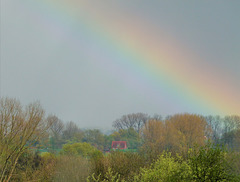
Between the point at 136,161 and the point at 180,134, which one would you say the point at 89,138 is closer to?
the point at 180,134

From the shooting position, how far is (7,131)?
16719mm

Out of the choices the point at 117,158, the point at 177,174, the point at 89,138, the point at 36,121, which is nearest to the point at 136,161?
the point at 117,158

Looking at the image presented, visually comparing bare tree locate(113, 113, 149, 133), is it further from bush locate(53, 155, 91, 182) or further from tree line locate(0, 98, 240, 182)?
bush locate(53, 155, 91, 182)

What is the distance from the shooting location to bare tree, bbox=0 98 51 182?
15.8 m

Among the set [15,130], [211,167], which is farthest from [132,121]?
[211,167]

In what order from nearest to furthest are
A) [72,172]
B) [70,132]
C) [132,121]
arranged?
[72,172] < [70,132] < [132,121]

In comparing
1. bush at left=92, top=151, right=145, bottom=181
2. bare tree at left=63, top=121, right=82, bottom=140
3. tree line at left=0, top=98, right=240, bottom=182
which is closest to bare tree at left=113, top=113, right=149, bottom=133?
bare tree at left=63, top=121, right=82, bottom=140

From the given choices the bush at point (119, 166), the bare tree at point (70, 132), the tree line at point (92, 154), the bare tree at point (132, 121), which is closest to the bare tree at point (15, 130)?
the tree line at point (92, 154)

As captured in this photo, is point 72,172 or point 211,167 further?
point 72,172

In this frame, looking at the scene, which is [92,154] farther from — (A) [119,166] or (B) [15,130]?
(A) [119,166]

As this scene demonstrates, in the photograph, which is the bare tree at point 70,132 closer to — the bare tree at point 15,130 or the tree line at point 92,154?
the tree line at point 92,154

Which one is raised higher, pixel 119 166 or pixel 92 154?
pixel 92 154

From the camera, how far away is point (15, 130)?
54.9 ft

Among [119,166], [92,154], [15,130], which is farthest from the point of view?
[92,154]
